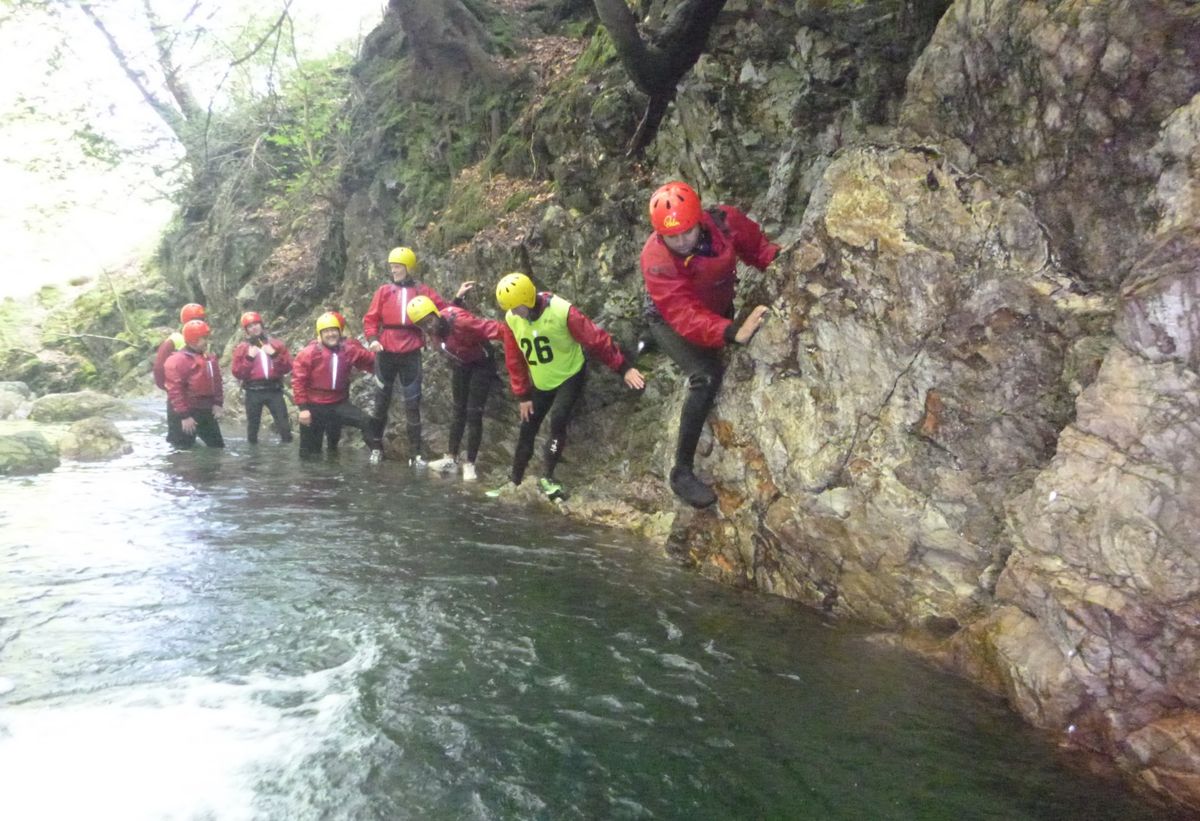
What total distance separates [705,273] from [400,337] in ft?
20.1

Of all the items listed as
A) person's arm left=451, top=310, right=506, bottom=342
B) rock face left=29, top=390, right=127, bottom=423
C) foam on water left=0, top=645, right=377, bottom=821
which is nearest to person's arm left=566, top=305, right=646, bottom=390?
person's arm left=451, top=310, right=506, bottom=342

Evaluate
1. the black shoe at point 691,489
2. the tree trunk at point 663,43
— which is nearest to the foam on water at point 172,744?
the black shoe at point 691,489

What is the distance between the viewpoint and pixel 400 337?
11516 mm

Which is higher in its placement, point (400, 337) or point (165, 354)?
point (400, 337)

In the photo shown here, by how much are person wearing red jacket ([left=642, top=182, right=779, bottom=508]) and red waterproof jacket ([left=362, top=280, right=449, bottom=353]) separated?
5540 millimetres

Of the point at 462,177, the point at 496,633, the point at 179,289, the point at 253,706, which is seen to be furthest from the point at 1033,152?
the point at 179,289

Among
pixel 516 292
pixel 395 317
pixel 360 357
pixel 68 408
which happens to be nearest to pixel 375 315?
pixel 395 317

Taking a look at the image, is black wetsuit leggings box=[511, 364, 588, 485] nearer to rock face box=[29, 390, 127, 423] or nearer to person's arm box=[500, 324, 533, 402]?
person's arm box=[500, 324, 533, 402]

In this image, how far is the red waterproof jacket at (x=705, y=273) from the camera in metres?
6.64

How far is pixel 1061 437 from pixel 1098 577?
0.82m

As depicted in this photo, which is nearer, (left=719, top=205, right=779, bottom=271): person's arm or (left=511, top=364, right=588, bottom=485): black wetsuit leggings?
(left=719, top=205, right=779, bottom=271): person's arm

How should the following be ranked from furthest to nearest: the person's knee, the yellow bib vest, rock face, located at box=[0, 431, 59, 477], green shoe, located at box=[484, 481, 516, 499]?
rock face, located at box=[0, 431, 59, 477]
green shoe, located at box=[484, 481, 516, 499]
the yellow bib vest
the person's knee

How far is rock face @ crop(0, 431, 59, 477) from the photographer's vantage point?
11117 millimetres

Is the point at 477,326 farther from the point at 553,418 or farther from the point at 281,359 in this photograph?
the point at 281,359
